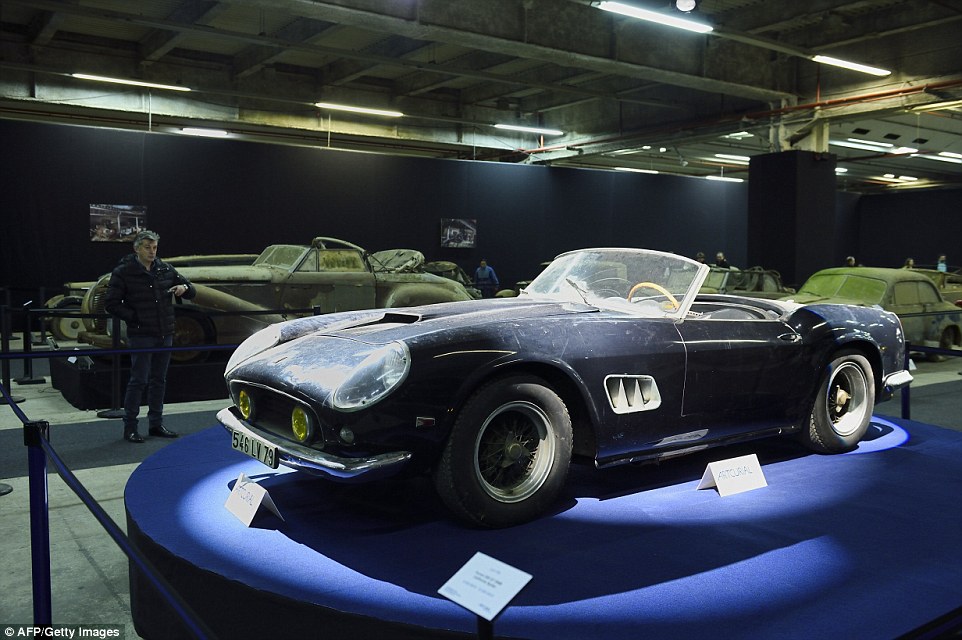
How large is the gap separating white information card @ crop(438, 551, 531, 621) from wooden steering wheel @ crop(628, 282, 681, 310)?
9.15 ft

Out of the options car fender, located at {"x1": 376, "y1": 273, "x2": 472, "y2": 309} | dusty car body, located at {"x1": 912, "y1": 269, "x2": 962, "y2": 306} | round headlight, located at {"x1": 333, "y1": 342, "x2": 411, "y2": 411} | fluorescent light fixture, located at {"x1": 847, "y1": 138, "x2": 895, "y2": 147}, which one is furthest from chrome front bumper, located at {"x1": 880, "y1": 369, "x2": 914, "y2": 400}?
fluorescent light fixture, located at {"x1": 847, "y1": 138, "x2": 895, "y2": 147}

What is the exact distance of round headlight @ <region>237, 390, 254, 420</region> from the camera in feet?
12.0

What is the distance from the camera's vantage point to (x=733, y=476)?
395 centimetres

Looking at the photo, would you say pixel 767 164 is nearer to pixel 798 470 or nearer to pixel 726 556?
pixel 798 470

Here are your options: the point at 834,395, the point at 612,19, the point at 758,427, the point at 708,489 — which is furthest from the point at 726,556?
the point at 612,19

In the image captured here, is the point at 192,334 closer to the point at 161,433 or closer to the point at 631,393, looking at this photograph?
the point at 161,433

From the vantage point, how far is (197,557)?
2.99m

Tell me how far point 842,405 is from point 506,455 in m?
2.55

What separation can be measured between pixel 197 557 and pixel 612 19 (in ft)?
37.0

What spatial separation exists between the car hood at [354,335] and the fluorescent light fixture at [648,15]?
21.1ft

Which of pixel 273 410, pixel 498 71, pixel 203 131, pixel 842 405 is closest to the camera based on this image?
pixel 273 410

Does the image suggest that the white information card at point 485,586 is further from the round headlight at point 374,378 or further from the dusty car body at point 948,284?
the dusty car body at point 948,284

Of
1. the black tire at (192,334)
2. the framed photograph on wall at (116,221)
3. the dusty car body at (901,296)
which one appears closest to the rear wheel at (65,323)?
the black tire at (192,334)

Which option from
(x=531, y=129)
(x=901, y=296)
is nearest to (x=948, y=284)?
(x=901, y=296)
